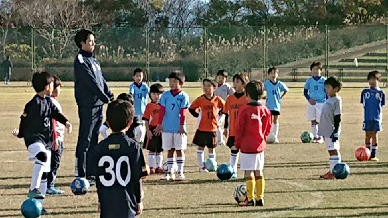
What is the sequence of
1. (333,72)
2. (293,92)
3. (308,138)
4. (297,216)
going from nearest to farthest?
(297,216) < (308,138) < (293,92) < (333,72)

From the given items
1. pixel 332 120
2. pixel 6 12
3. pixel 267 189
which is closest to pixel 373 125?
pixel 332 120

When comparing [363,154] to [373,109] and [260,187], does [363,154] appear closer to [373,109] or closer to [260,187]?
[373,109]

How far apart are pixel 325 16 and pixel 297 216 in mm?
56881

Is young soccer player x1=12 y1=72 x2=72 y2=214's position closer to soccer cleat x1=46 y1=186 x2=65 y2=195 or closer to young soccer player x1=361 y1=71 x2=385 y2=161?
soccer cleat x1=46 y1=186 x2=65 y2=195

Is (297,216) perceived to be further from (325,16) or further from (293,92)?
(325,16)

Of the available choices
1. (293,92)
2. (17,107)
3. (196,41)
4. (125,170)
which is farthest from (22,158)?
(196,41)

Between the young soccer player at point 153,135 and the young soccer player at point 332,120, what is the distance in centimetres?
276

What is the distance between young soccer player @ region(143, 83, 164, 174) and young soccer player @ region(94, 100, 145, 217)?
6.54 m

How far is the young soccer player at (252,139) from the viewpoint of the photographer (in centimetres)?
1044

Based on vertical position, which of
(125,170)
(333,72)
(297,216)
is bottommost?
(297,216)

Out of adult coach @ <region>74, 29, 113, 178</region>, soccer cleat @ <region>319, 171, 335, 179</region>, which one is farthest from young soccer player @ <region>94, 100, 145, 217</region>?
soccer cleat @ <region>319, 171, 335, 179</region>

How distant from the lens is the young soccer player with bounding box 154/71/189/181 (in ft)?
42.5

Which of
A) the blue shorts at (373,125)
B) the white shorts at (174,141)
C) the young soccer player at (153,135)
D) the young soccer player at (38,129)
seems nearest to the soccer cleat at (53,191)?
the young soccer player at (38,129)

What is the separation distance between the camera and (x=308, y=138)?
18.8m
